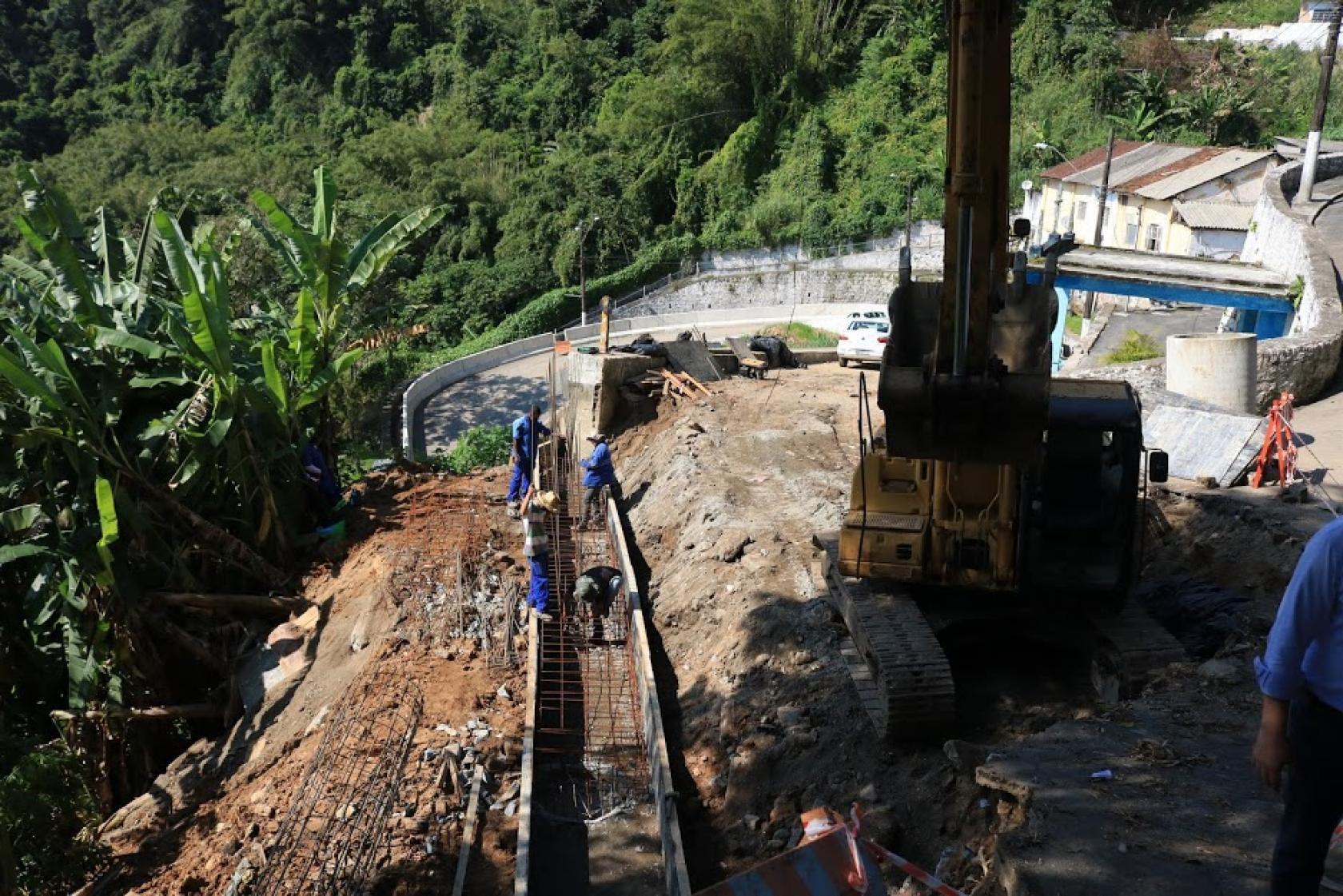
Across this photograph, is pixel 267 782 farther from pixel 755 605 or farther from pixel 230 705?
pixel 755 605

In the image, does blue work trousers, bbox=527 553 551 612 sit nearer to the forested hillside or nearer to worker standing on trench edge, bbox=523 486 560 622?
worker standing on trench edge, bbox=523 486 560 622

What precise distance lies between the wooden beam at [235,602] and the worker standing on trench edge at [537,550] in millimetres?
→ 3082

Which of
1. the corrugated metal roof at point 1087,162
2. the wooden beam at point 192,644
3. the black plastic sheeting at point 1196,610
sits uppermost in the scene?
the corrugated metal roof at point 1087,162

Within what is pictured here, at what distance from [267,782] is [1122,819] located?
23.9ft

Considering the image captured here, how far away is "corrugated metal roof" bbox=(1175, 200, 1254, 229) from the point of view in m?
28.9

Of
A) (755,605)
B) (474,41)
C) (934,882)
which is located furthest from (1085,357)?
(474,41)

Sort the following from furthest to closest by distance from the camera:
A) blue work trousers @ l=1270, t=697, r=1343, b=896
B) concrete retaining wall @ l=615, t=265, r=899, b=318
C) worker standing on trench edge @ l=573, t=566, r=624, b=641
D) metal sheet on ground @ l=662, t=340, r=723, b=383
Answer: concrete retaining wall @ l=615, t=265, r=899, b=318 → metal sheet on ground @ l=662, t=340, r=723, b=383 → worker standing on trench edge @ l=573, t=566, r=624, b=641 → blue work trousers @ l=1270, t=697, r=1343, b=896

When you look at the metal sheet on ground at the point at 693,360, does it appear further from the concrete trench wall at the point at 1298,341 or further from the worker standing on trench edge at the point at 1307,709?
the worker standing on trench edge at the point at 1307,709

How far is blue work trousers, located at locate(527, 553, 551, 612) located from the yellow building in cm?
2230

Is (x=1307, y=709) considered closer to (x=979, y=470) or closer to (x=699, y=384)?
(x=979, y=470)

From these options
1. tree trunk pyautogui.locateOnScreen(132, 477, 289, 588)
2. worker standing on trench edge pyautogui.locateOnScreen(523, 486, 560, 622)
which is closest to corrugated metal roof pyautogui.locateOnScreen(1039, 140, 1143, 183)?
worker standing on trench edge pyautogui.locateOnScreen(523, 486, 560, 622)

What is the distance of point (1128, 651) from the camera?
771 cm

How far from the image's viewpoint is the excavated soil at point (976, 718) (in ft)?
17.7

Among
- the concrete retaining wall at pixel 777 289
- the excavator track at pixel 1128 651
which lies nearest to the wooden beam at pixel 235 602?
the excavator track at pixel 1128 651
